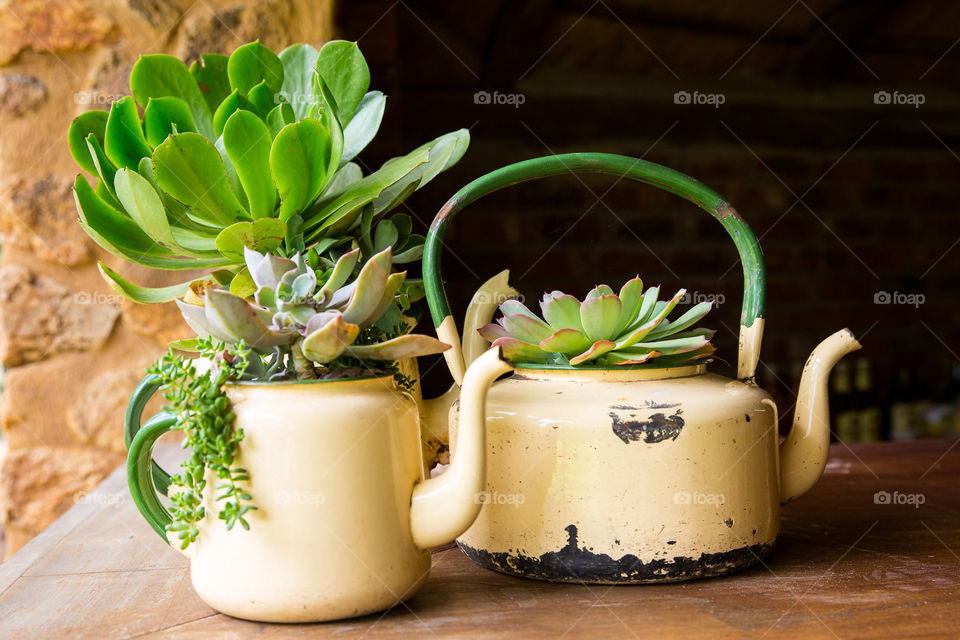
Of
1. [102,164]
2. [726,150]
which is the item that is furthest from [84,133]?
[726,150]

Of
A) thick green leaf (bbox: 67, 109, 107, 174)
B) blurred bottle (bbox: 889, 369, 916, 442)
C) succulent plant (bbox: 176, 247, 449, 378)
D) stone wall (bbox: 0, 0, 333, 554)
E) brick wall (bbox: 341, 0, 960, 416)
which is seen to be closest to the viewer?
succulent plant (bbox: 176, 247, 449, 378)

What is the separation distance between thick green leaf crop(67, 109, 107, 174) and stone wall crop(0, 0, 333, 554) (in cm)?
49

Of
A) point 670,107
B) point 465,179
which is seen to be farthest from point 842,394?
point 465,179

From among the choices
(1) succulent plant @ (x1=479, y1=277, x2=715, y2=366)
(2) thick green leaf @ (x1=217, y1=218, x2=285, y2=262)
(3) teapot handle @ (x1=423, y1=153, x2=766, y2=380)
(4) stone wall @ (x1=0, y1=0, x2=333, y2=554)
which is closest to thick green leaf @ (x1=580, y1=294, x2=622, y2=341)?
(1) succulent plant @ (x1=479, y1=277, x2=715, y2=366)

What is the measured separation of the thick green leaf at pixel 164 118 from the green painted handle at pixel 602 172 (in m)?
0.18

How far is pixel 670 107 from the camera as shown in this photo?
178cm

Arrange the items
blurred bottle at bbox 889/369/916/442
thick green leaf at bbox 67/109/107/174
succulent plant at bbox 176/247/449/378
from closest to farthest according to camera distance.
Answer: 1. succulent plant at bbox 176/247/449/378
2. thick green leaf at bbox 67/109/107/174
3. blurred bottle at bbox 889/369/916/442

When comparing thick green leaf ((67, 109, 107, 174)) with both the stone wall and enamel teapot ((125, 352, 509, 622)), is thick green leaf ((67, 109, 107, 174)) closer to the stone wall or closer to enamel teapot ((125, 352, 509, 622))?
enamel teapot ((125, 352, 509, 622))

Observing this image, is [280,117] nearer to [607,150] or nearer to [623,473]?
[623,473]

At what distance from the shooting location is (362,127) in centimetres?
59

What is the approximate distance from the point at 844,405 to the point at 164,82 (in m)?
1.81

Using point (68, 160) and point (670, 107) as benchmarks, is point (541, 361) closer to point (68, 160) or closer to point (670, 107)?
point (68, 160)

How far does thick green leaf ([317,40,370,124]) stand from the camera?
57 centimetres

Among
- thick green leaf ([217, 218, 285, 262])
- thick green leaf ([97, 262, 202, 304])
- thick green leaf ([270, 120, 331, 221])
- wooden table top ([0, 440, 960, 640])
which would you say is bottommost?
wooden table top ([0, 440, 960, 640])
